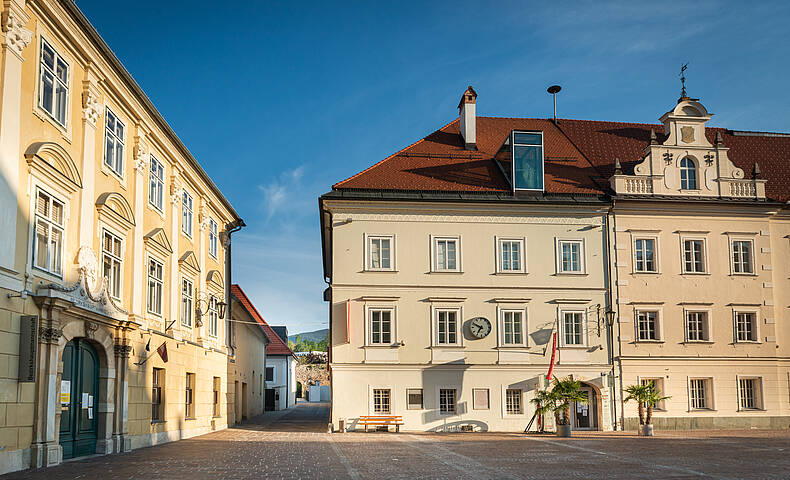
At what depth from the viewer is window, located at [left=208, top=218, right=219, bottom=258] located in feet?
108

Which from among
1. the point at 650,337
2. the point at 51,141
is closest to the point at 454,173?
the point at 650,337

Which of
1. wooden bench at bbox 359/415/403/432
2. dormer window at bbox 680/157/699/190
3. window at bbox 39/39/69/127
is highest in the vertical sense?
dormer window at bbox 680/157/699/190

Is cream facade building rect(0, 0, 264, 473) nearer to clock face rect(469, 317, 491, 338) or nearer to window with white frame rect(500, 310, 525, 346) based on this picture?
clock face rect(469, 317, 491, 338)

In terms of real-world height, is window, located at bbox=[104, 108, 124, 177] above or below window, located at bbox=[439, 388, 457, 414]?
above

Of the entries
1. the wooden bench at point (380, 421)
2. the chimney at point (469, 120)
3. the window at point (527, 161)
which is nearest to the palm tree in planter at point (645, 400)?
the wooden bench at point (380, 421)

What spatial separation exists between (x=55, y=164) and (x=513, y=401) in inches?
840

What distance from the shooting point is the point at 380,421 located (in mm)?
31141

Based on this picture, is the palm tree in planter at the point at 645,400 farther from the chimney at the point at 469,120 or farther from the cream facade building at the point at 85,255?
the cream facade building at the point at 85,255

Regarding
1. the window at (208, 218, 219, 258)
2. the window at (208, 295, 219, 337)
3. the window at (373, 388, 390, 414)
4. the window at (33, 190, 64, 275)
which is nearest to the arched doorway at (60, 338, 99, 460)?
the window at (33, 190, 64, 275)

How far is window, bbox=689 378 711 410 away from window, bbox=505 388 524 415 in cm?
749

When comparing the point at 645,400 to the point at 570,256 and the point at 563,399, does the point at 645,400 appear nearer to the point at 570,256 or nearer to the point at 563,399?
the point at 563,399

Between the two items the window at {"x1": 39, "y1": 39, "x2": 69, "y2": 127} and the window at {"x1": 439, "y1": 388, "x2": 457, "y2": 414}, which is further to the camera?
the window at {"x1": 439, "y1": 388, "x2": 457, "y2": 414}

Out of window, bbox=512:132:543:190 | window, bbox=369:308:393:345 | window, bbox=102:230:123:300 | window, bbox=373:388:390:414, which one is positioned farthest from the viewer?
window, bbox=512:132:543:190

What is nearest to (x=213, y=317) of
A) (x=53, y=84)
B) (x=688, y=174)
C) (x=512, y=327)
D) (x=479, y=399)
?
(x=479, y=399)
